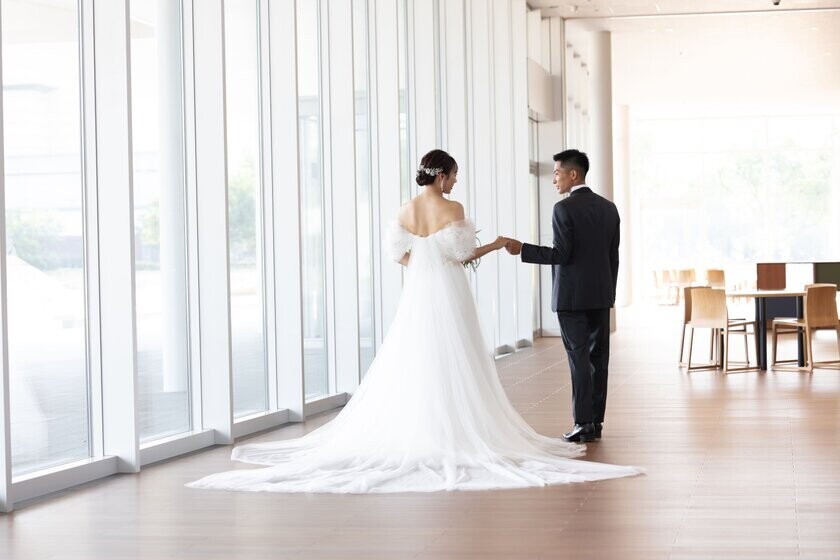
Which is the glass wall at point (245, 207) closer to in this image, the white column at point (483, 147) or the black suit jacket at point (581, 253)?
the black suit jacket at point (581, 253)

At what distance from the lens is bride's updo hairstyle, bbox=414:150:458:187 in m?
6.72

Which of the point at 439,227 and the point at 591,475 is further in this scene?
the point at 439,227

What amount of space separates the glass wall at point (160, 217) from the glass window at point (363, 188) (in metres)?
2.88

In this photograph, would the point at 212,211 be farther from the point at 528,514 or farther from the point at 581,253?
the point at 528,514

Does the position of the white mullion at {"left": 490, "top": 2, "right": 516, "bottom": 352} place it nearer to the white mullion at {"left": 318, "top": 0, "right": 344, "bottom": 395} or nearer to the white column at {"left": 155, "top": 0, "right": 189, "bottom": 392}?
the white mullion at {"left": 318, "top": 0, "right": 344, "bottom": 395}

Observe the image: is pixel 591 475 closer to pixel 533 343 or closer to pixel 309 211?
pixel 309 211

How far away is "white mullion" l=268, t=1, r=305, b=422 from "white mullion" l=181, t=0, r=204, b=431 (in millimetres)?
1018

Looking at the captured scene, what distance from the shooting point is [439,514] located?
496cm

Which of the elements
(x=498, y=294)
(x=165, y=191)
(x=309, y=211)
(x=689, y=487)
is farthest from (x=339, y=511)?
(x=498, y=294)

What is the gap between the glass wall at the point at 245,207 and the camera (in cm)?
804

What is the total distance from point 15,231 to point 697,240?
28212 millimetres

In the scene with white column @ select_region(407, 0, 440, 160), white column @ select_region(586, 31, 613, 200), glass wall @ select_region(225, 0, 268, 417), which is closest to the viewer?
glass wall @ select_region(225, 0, 268, 417)

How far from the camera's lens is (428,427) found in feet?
20.4

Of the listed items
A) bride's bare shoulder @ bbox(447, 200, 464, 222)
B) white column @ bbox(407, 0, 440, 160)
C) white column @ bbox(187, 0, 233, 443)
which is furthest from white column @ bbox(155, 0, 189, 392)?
white column @ bbox(407, 0, 440, 160)
